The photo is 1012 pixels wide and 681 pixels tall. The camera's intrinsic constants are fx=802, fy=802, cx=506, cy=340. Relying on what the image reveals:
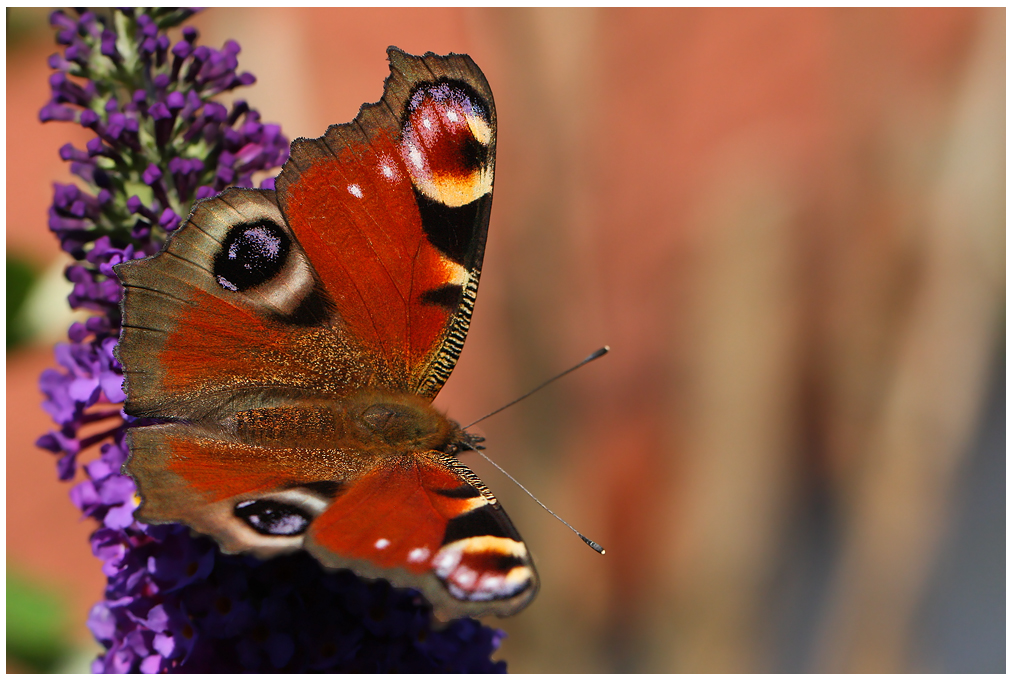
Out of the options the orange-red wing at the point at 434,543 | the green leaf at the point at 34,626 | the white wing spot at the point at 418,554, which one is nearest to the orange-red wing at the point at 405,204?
the orange-red wing at the point at 434,543

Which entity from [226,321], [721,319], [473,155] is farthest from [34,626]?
[721,319]

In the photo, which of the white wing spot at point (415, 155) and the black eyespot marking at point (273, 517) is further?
the white wing spot at point (415, 155)

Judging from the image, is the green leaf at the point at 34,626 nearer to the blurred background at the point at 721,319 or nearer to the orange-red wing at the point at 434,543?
the orange-red wing at the point at 434,543

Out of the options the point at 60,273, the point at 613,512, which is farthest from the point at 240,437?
the point at 613,512

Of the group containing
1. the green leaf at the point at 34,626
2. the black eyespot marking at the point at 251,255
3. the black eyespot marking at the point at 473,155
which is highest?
the black eyespot marking at the point at 473,155

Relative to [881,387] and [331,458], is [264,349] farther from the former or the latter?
[881,387]

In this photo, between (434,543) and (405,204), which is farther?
(405,204)

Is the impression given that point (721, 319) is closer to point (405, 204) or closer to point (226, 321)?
point (405, 204)

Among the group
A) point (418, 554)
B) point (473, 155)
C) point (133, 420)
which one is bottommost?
point (418, 554)
